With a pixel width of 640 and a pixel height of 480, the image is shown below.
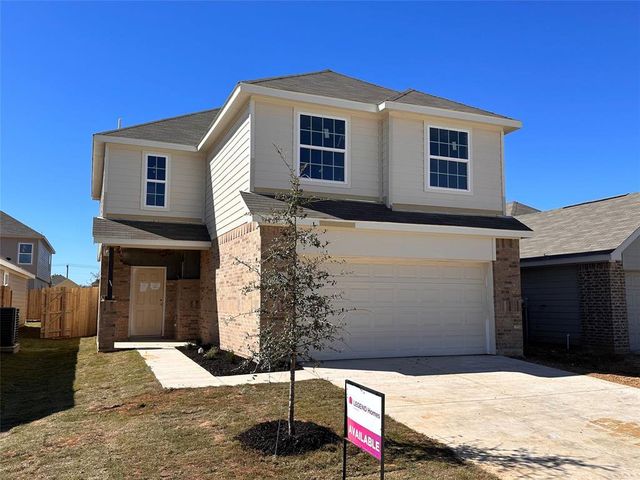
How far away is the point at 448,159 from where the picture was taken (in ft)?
44.1

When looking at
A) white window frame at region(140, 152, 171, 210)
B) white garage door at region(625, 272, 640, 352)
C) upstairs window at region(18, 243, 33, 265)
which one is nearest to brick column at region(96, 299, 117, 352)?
white window frame at region(140, 152, 171, 210)

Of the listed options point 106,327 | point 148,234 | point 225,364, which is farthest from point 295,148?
point 106,327

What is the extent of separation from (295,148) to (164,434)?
24.7 ft

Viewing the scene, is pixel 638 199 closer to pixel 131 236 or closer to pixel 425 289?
pixel 425 289

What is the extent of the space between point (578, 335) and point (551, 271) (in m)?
2.06

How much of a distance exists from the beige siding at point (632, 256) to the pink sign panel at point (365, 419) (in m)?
12.2

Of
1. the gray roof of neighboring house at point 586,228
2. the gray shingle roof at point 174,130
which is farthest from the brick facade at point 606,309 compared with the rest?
the gray shingle roof at point 174,130

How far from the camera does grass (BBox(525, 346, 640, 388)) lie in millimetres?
10578

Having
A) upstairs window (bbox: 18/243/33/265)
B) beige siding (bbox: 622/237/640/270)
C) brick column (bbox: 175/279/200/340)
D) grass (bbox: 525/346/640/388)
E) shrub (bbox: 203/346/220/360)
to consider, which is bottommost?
grass (bbox: 525/346/640/388)

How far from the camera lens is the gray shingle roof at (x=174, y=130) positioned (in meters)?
15.9

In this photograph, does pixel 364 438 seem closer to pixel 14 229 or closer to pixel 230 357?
pixel 230 357

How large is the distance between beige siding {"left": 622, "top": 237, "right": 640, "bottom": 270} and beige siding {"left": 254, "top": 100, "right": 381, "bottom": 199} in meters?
7.15

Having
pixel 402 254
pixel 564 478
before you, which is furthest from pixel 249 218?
pixel 564 478

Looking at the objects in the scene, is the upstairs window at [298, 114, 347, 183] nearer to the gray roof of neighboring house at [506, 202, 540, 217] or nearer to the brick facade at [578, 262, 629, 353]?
the brick facade at [578, 262, 629, 353]
